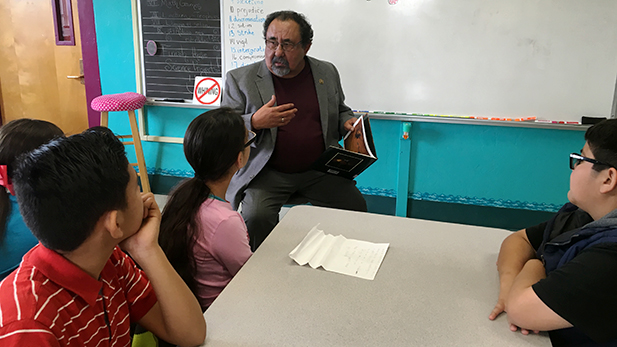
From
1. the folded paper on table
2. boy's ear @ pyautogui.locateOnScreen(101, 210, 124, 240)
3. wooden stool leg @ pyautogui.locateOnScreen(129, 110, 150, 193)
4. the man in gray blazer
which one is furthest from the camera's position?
wooden stool leg @ pyautogui.locateOnScreen(129, 110, 150, 193)

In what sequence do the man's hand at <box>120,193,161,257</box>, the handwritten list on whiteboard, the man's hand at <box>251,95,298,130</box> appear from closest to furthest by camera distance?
the man's hand at <box>120,193,161,257</box> → the man's hand at <box>251,95,298,130</box> → the handwritten list on whiteboard

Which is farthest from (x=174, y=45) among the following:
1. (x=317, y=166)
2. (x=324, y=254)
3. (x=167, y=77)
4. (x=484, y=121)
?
(x=324, y=254)

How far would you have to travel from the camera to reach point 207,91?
11.1 feet

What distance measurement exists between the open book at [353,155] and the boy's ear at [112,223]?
1253 mm

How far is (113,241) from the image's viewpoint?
2.73ft

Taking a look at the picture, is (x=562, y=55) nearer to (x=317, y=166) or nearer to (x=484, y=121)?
(x=484, y=121)

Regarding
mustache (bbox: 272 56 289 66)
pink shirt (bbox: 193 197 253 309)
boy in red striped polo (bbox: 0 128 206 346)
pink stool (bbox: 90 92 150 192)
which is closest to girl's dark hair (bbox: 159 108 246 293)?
pink shirt (bbox: 193 197 253 309)

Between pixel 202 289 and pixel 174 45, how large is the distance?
8.45 feet

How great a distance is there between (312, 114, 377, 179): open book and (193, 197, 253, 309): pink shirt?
0.79m

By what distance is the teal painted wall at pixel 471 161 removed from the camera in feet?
9.70

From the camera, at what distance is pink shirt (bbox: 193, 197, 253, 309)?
126 cm

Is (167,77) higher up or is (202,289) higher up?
(167,77)

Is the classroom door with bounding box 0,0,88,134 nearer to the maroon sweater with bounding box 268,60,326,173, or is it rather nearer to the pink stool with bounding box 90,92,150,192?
the pink stool with bounding box 90,92,150,192

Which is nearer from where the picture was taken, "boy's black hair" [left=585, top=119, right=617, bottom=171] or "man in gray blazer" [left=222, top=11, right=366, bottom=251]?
"boy's black hair" [left=585, top=119, right=617, bottom=171]
